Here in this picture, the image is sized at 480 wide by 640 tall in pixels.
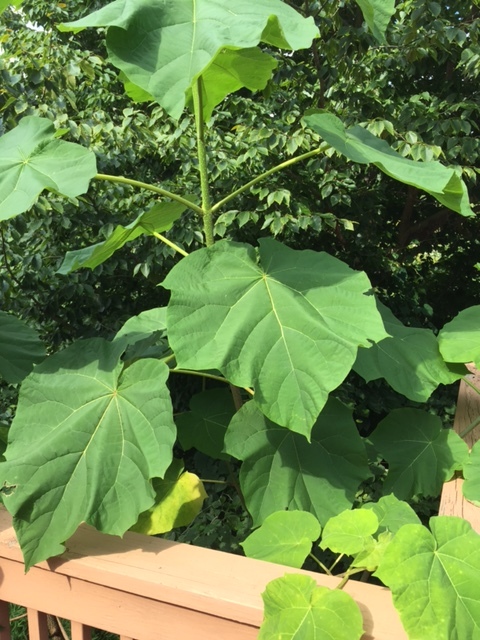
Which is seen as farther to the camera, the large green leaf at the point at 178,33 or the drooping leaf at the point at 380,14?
the drooping leaf at the point at 380,14

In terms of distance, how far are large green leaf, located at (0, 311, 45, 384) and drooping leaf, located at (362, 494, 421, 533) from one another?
0.77 m

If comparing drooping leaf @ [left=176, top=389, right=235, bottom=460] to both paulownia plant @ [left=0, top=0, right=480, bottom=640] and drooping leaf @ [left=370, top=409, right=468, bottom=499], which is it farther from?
drooping leaf @ [left=370, top=409, right=468, bottom=499]

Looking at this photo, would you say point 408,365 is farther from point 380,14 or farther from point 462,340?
point 380,14

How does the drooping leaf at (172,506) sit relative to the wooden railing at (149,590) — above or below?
below

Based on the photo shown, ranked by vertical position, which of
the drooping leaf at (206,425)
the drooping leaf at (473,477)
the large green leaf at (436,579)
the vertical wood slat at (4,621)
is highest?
the large green leaf at (436,579)

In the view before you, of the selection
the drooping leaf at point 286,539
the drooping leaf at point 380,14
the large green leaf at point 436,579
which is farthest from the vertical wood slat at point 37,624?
the drooping leaf at point 380,14

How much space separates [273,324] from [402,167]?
38 cm

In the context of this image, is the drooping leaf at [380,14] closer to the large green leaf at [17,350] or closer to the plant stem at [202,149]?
the plant stem at [202,149]

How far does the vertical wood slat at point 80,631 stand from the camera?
97 cm

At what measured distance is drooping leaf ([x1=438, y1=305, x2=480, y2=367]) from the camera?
1.28 meters

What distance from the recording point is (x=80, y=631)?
38.5 inches

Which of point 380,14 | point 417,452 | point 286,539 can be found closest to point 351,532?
point 286,539

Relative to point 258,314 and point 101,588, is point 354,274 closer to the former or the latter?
point 258,314

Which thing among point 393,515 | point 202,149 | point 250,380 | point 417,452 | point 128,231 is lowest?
point 417,452
